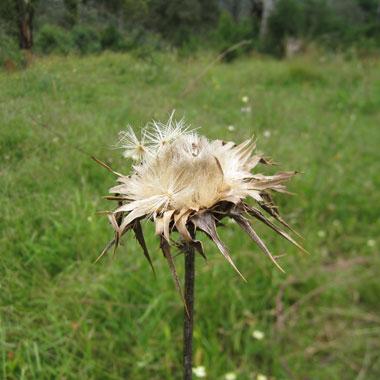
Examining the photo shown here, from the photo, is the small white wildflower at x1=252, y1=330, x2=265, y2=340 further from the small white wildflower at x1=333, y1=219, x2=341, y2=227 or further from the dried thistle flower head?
the dried thistle flower head

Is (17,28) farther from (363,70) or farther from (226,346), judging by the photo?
(363,70)

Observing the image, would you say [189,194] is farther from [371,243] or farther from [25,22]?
[371,243]

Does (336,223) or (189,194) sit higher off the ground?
(189,194)

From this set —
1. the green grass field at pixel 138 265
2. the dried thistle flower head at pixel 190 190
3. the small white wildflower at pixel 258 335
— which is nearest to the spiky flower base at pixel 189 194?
the dried thistle flower head at pixel 190 190

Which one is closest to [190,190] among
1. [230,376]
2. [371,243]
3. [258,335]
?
[230,376]

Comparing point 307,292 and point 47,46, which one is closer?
point 47,46

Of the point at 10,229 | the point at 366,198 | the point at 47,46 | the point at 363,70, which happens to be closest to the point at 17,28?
the point at 47,46
